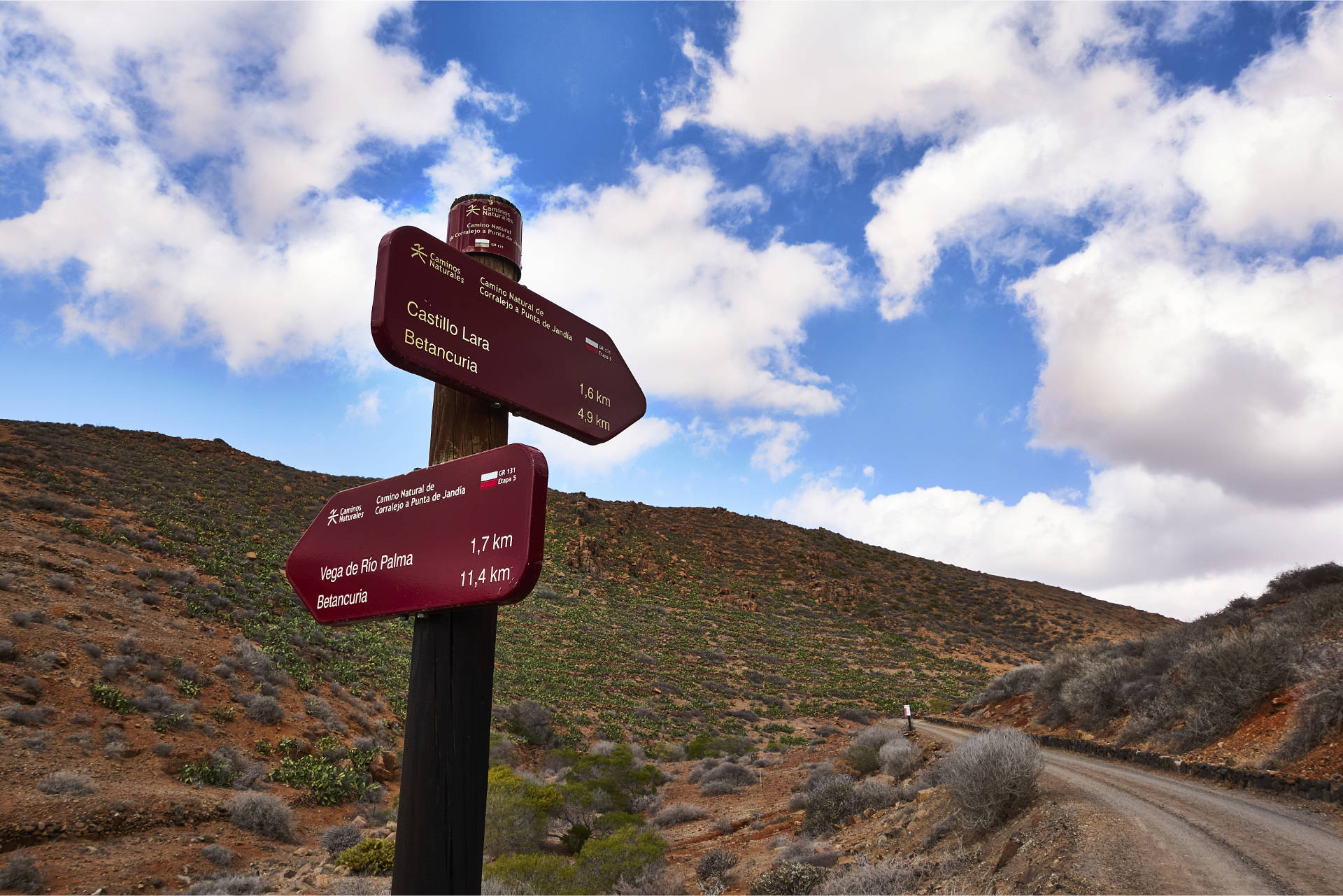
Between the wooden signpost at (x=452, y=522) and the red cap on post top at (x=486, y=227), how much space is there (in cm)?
1

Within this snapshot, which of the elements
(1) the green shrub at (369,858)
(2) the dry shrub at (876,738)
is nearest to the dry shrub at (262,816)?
(1) the green shrub at (369,858)

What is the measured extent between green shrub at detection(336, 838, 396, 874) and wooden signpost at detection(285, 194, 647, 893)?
31.1ft

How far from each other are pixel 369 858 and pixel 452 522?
34.3ft

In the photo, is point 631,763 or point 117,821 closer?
point 117,821

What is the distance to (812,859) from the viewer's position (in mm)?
10750

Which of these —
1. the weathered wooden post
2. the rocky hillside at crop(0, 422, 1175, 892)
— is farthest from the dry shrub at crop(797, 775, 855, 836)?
the weathered wooden post

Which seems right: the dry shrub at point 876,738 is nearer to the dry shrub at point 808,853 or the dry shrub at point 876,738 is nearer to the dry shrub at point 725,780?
the dry shrub at point 725,780

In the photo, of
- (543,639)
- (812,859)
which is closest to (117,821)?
(812,859)

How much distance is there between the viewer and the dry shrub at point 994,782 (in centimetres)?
952

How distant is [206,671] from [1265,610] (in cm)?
2698

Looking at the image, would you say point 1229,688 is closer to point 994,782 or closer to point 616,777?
point 994,782

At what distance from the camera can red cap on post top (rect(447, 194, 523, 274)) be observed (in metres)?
3.19

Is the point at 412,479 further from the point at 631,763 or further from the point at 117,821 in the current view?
the point at 631,763

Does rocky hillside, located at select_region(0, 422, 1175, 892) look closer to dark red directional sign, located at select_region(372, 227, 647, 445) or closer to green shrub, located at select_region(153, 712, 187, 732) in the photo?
green shrub, located at select_region(153, 712, 187, 732)
